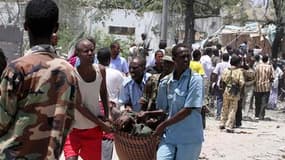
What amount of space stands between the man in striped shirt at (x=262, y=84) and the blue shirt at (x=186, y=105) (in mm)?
9631

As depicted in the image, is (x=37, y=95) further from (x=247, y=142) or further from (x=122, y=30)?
(x=122, y=30)

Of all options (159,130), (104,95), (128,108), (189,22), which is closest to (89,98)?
(104,95)

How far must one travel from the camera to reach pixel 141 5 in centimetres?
2642

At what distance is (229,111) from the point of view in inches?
487

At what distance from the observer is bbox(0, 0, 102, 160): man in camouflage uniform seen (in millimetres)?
2963

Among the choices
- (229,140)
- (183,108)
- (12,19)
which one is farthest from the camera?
(12,19)

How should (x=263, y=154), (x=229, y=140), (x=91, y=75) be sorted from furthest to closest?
(x=229, y=140) < (x=263, y=154) < (x=91, y=75)

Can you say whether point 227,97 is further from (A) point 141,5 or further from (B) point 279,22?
(A) point 141,5

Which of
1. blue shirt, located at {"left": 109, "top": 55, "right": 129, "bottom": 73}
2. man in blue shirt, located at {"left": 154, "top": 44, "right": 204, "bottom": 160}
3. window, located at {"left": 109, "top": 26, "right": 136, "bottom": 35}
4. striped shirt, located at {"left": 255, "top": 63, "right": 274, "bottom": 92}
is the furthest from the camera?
window, located at {"left": 109, "top": 26, "right": 136, "bottom": 35}

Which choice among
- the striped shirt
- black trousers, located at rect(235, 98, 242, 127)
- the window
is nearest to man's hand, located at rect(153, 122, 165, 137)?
black trousers, located at rect(235, 98, 242, 127)

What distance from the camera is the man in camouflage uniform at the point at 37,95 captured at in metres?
2.96

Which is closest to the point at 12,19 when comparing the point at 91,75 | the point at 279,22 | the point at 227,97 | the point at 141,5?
the point at 141,5

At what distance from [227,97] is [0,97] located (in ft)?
31.5

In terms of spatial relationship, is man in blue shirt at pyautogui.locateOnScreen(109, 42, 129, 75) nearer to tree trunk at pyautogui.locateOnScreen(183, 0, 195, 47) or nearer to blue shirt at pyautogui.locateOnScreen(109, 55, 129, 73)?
blue shirt at pyautogui.locateOnScreen(109, 55, 129, 73)
